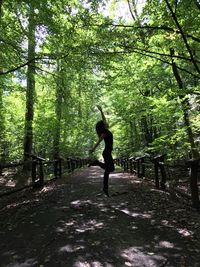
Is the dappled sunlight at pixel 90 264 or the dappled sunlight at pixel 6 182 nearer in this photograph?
the dappled sunlight at pixel 90 264

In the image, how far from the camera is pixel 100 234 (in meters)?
5.34

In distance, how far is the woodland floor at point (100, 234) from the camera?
170 inches

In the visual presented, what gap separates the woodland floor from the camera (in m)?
4.31

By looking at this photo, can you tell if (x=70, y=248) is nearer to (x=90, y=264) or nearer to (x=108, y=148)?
(x=90, y=264)

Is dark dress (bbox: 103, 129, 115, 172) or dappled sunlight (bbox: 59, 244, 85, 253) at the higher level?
dark dress (bbox: 103, 129, 115, 172)

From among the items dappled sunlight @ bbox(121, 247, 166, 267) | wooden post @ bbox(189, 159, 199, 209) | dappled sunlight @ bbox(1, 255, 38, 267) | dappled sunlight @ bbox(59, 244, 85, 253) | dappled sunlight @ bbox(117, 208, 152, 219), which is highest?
wooden post @ bbox(189, 159, 199, 209)

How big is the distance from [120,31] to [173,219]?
6.66 meters

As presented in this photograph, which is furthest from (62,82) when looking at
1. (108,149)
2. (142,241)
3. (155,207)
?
(142,241)

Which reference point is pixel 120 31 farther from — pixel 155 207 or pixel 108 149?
pixel 155 207

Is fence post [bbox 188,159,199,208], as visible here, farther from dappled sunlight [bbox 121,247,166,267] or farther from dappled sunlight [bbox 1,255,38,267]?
dappled sunlight [bbox 1,255,38,267]

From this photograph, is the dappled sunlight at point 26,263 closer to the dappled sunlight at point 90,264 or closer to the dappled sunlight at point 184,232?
the dappled sunlight at point 90,264

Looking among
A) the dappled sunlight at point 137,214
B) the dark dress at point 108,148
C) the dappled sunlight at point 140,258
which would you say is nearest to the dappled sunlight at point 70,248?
the dappled sunlight at point 140,258

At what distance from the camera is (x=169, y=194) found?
10.4m

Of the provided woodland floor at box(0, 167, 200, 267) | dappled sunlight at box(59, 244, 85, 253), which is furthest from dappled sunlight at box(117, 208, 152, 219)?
dappled sunlight at box(59, 244, 85, 253)
